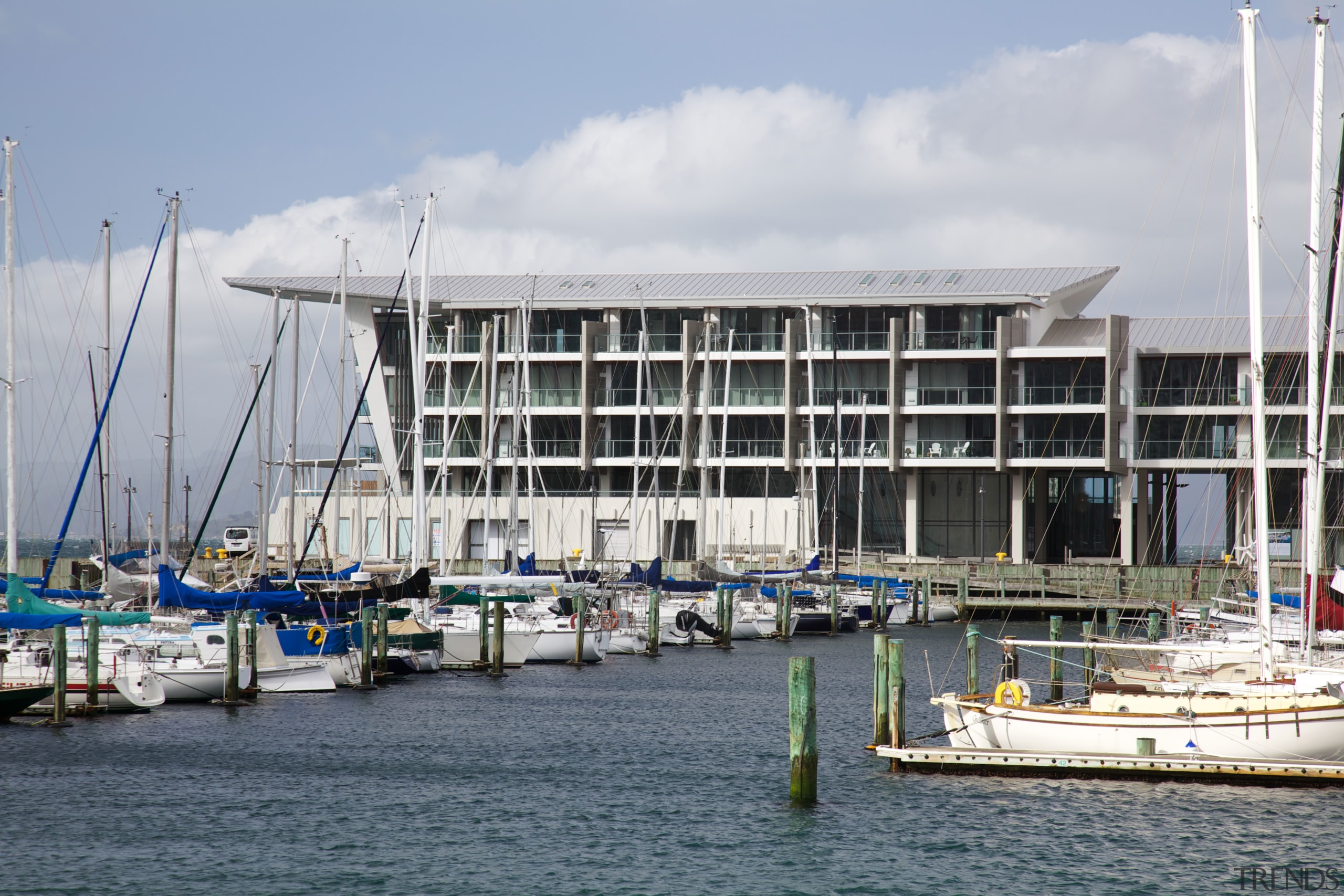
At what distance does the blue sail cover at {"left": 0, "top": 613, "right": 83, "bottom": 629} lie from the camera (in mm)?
32906

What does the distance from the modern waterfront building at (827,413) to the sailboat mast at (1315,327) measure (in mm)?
42708

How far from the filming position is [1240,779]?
76.8 feet

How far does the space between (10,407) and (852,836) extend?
24.8 m

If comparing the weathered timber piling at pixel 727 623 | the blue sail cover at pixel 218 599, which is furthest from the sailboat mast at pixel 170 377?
the weathered timber piling at pixel 727 623

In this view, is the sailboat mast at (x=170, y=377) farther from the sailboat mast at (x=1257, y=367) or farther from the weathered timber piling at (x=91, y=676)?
the sailboat mast at (x=1257, y=367)

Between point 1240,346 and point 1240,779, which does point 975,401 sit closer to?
point 1240,346

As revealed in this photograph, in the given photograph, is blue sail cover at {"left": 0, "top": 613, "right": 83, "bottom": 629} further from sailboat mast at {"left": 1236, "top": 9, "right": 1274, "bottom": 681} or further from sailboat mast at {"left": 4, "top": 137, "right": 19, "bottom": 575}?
sailboat mast at {"left": 1236, "top": 9, "right": 1274, "bottom": 681}

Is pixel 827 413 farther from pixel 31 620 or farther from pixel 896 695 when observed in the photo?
pixel 896 695

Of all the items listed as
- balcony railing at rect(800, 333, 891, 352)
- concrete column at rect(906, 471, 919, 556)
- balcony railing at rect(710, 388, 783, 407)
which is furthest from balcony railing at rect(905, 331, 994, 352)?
balcony railing at rect(710, 388, 783, 407)

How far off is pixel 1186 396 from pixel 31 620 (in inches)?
2282

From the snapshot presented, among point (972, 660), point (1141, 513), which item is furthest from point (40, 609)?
point (1141, 513)

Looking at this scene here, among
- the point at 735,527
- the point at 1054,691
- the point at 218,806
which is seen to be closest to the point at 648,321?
the point at 735,527

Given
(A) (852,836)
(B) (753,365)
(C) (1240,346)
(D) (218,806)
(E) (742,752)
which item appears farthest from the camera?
(B) (753,365)

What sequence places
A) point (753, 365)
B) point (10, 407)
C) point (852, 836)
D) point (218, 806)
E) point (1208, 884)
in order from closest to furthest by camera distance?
1. point (1208, 884)
2. point (852, 836)
3. point (218, 806)
4. point (10, 407)
5. point (753, 365)
